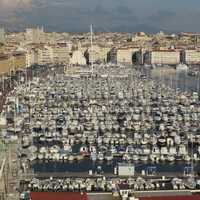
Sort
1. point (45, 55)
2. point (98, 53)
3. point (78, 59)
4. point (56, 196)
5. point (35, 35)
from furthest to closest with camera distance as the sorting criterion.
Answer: point (35, 35), point (98, 53), point (45, 55), point (78, 59), point (56, 196)

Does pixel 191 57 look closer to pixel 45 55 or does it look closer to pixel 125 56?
pixel 125 56

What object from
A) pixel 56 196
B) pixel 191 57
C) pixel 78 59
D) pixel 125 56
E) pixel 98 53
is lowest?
pixel 56 196

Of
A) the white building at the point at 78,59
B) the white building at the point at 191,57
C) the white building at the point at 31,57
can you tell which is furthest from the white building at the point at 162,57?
the white building at the point at 31,57

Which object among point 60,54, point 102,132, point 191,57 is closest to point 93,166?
point 102,132

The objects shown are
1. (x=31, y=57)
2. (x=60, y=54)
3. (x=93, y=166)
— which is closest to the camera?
(x=93, y=166)

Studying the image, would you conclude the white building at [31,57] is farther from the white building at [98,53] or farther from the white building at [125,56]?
the white building at [125,56]

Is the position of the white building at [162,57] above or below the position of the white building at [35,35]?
below
